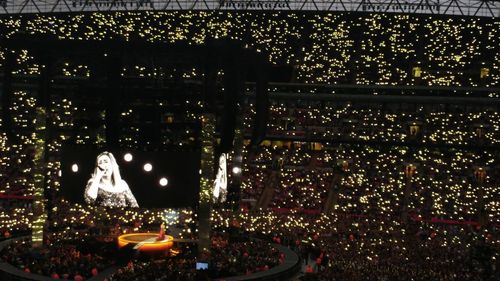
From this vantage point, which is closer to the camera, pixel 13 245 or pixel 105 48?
pixel 105 48

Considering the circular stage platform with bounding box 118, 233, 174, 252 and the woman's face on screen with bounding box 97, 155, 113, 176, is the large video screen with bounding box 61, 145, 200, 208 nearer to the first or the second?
the woman's face on screen with bounding box 97, 155, 113, 176

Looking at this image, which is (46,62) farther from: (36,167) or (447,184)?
(447,184)

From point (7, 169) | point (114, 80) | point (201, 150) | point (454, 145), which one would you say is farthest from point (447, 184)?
point (7, 169)

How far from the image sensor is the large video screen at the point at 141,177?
27484 mm

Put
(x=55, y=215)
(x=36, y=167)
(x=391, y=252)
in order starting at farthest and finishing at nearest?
(x=55, y=215) → (x=391, y=252) → (x=36, y=167)

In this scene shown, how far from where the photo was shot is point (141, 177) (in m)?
27.6

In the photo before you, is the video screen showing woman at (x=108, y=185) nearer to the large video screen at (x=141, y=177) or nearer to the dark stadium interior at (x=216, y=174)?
the large video screen at (x=141, y=177)

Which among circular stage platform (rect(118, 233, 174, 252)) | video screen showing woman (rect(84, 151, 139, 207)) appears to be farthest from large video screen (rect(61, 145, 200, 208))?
circular stage platform (rect(118, 233, 174, 252))

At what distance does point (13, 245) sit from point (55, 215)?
32.8ft

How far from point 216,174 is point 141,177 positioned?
126 inches

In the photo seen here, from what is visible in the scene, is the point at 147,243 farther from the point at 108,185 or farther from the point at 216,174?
the point at 216,174

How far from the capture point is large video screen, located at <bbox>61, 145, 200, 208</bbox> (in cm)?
2748

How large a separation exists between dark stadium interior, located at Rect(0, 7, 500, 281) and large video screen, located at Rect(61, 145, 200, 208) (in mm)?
77

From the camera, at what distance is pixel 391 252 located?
3234 centimetres
